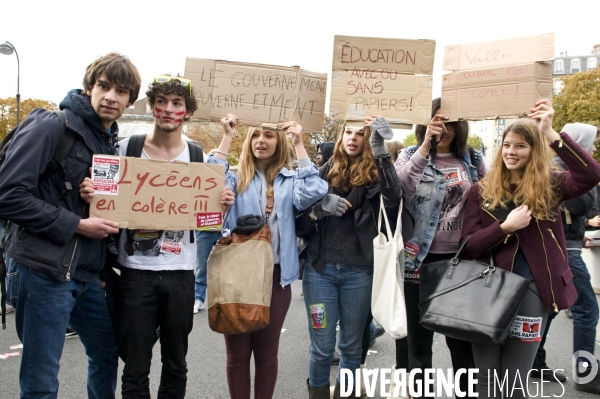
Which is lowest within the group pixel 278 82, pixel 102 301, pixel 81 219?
pixel 102 301

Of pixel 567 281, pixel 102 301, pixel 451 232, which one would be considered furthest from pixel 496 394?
pixel 102 301

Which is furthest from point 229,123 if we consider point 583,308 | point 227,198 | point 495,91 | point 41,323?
point 583,308

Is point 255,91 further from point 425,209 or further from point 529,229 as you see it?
point 529,229

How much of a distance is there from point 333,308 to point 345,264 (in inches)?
12.0

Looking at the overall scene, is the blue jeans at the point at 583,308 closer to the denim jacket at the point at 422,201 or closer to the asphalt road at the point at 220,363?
the asphalt road at the point at 220,363

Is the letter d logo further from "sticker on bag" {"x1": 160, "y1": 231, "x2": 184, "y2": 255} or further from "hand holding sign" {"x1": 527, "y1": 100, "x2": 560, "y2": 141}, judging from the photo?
"sticker on bag" {"x1": 160, "y1": 231, "x2": 184, "y2": 255}

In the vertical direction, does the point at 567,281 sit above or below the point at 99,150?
below

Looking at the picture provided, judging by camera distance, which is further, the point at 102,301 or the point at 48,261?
the point at 102,301

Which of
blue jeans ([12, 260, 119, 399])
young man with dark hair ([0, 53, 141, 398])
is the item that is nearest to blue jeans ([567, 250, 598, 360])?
young man with dark hair ([0, 53, 141, 398])

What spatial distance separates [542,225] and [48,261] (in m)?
2.64

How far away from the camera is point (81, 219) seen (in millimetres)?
2354

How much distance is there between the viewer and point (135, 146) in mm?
2768

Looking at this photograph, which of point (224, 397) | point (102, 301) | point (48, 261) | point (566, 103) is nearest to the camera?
point (48, 261)

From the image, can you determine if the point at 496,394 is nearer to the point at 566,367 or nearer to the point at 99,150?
the point at 566,367
